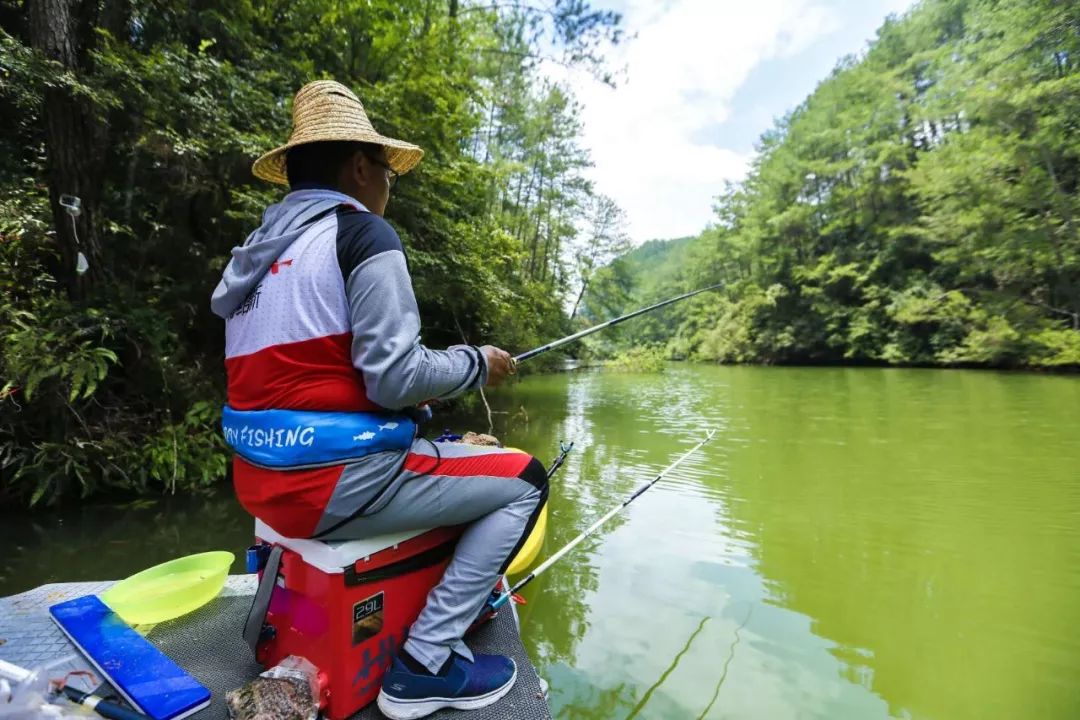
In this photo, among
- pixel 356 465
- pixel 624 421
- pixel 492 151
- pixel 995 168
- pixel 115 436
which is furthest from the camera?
pixel 492 151

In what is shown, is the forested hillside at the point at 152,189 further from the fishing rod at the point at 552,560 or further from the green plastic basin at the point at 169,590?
the fishing rod at the point at 552,560

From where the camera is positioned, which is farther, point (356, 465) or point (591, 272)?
point (591, 272)

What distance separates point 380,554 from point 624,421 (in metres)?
8.31

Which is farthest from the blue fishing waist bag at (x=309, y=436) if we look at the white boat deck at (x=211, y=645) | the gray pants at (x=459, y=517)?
the white boat deck at (x=211, y=645)

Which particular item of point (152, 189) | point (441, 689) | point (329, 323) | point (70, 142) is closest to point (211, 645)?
point (441, 689)

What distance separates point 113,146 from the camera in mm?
4898

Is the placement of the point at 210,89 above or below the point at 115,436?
above

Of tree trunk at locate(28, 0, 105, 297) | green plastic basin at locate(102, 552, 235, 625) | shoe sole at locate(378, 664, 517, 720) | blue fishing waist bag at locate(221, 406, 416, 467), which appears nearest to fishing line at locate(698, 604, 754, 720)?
shoe sole at locate(378, 664, 517, 720)

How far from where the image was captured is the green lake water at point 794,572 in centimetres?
230

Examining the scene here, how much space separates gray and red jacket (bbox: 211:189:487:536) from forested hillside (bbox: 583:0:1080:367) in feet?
68.3

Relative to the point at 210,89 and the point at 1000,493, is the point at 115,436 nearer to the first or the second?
the point at 210,89

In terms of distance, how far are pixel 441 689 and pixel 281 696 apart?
0.41 m

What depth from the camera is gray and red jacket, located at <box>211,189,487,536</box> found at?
128 centimetres

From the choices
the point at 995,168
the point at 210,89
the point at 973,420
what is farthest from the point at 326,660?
the point at 995,168
